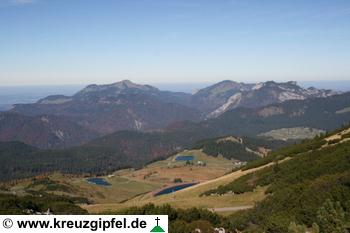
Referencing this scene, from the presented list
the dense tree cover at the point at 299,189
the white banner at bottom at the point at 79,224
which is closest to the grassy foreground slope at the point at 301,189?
the dense tree cover at the point at 299,189

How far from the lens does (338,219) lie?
51156 millimetres

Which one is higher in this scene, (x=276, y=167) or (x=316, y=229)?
(x=316, y=229)

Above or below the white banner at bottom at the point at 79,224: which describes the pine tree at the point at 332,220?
below

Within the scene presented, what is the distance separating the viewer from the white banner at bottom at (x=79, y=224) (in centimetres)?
3478

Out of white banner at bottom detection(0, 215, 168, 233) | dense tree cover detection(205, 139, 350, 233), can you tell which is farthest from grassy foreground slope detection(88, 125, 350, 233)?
white banner at bottom detection(0, 215, 168, 233)

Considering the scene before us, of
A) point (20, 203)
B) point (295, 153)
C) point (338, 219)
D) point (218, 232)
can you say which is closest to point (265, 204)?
point (218, 232)

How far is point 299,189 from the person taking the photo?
103312 millimetres

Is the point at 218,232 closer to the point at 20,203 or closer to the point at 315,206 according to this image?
the point at 315,206

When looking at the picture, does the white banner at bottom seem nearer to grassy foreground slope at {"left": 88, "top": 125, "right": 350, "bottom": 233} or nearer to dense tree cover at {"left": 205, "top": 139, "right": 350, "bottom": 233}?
grassy foreground slope at {"left": 88, "top": 125, "right": 350, "bottom": 233}

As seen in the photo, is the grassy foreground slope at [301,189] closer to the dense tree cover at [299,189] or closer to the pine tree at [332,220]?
the dense tree cover at [299,189]

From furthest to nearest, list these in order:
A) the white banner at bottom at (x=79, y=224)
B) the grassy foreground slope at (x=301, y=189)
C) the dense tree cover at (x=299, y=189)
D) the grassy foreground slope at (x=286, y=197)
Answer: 1. the dense tree cover at (x=299, y=189)
2. the grassy foreground slope at (x=301, y=189)
3. the grassy foreground slope at (x=286, y=197)
4. the white banner at bottom at (x=79, y=224)

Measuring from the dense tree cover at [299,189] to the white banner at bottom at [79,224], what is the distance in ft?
85.2

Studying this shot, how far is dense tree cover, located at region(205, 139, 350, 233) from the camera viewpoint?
237ft

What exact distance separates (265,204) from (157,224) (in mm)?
71174
